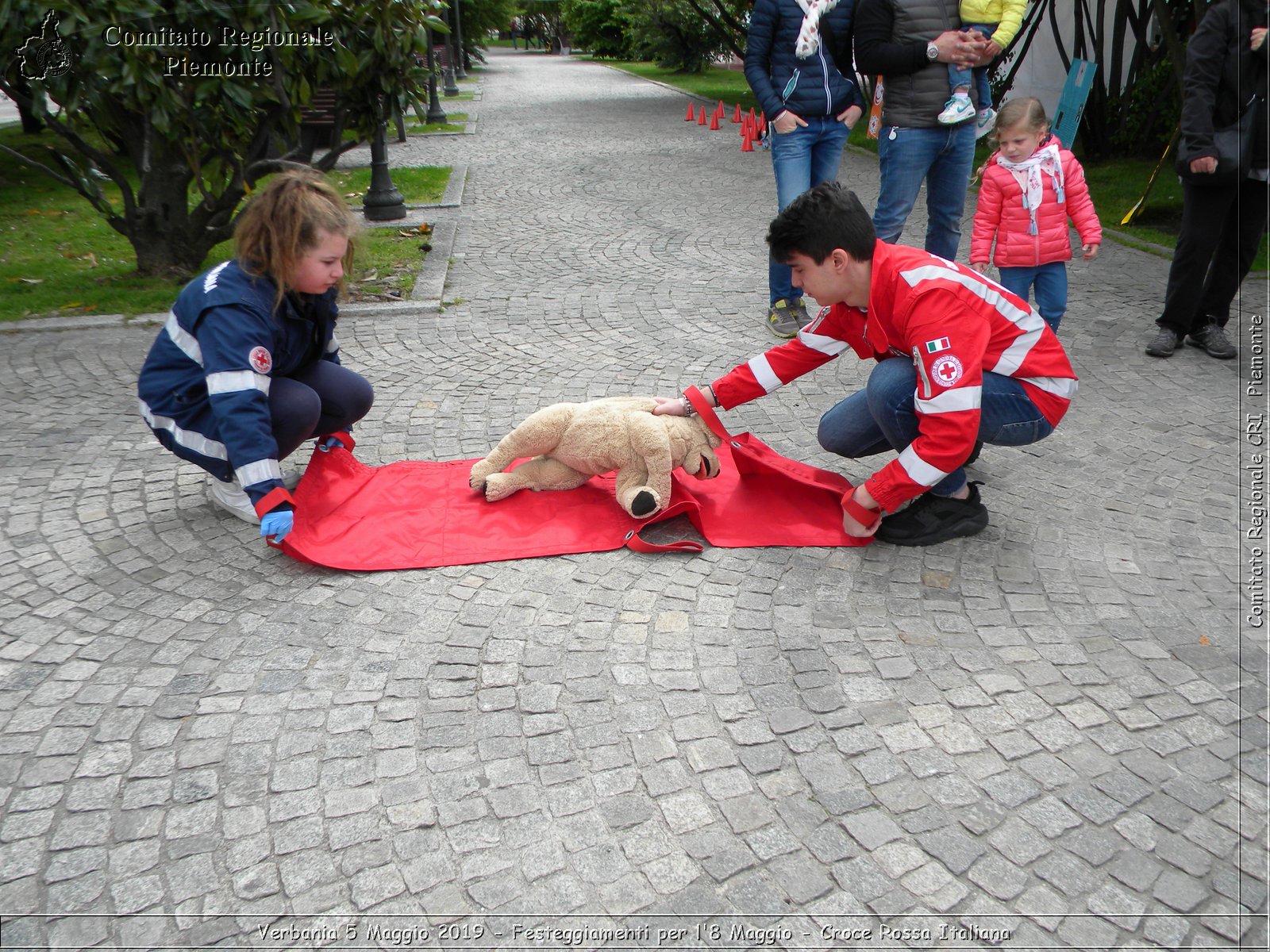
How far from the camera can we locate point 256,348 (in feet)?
11.2

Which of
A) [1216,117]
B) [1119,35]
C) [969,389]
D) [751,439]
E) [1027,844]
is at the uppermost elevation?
[1119,35]

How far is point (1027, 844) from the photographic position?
7.66ft

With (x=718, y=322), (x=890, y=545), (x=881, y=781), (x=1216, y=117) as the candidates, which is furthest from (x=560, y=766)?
(x=1216, y=117)

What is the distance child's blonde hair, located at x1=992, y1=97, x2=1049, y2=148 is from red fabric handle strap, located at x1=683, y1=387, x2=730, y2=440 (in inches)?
100

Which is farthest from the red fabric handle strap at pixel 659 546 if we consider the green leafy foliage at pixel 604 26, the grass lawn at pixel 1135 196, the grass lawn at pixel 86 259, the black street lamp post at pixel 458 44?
the green leafy foliage at pixel 604 26

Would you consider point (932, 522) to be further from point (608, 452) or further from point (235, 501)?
point (235, 501)

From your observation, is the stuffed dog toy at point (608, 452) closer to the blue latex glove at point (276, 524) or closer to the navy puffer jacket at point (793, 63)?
the blue latex glove at point (276, 524)

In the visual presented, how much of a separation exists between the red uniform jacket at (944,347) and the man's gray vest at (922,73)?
8.48 feet

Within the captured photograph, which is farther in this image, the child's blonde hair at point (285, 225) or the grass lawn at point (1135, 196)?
the grass lawn at point (1135, 196)

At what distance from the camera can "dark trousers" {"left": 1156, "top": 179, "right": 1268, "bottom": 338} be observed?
17.4 feet

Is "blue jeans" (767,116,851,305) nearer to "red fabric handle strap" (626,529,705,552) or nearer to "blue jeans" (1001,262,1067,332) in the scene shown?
"blue jeans" (1001,262,1067,332)

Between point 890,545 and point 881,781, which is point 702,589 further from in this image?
point 881,781

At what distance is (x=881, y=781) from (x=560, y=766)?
0.88m

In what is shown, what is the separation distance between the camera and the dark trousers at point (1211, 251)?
5.30 metres
